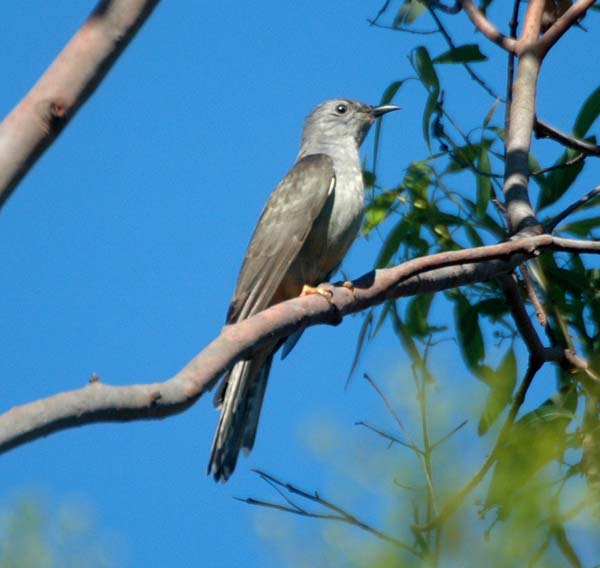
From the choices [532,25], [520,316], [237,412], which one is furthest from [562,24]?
[237,412]

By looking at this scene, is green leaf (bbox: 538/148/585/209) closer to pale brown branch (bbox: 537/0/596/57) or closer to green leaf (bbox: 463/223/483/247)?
green leaf (bbox: 463/223/483/247)

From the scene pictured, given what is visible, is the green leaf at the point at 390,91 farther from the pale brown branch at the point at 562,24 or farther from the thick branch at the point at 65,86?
the thick branch at the point at 65,86

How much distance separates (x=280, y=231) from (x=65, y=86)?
3326 millimetres

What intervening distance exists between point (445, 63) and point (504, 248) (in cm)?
169

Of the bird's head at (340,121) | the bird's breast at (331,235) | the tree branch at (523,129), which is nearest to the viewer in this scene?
the tree branch at (523,129)

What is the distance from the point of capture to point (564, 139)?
4.66 metres

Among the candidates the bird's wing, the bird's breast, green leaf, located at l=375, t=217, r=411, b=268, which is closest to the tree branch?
green leaf, located at l=375, t=217, r=411, b=268

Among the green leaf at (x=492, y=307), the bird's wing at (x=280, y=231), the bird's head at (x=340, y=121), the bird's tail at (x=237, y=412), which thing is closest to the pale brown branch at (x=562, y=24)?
the green leaf at (x=492, y=307)

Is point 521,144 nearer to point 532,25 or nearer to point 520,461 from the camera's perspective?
point 532,25

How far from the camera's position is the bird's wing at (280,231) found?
4.90 m

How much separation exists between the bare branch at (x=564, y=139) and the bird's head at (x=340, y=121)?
4.91 feet

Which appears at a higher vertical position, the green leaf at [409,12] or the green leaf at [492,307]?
the green leaf at [409,12]

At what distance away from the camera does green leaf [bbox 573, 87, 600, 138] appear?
15.9ft

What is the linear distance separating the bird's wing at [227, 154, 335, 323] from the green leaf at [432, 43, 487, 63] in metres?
0.80
